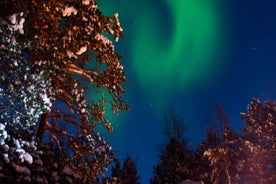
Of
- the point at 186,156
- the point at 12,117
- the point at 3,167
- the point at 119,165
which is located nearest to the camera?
the point at 12,117

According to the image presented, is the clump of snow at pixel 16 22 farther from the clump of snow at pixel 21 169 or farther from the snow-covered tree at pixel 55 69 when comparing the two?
the clump of snow at pixel 21 169

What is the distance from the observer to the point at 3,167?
27.0 ft

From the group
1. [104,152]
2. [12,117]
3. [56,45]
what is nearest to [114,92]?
[104,152]

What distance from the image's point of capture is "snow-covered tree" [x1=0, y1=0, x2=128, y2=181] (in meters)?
6.74

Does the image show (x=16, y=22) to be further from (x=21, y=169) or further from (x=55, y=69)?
(x=21, y=169)

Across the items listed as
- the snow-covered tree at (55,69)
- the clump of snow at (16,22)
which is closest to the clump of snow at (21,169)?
the snow-covered tree at (55,69)

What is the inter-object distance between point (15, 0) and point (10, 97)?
212cm

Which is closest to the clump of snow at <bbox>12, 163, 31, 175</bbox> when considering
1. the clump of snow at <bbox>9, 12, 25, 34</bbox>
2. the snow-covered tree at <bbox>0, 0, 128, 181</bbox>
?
the snow-covered tree at <bbox>0, 0, 128, 181</bbox>

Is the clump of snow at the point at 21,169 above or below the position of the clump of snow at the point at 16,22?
below

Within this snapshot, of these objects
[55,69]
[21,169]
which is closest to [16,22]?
[55,69]

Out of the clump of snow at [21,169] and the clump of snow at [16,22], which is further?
the clump of snow at [21,169]

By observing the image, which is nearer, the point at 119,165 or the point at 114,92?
the point at 114,92

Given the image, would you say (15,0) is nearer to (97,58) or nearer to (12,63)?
(12,63)

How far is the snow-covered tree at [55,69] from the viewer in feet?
22.1
